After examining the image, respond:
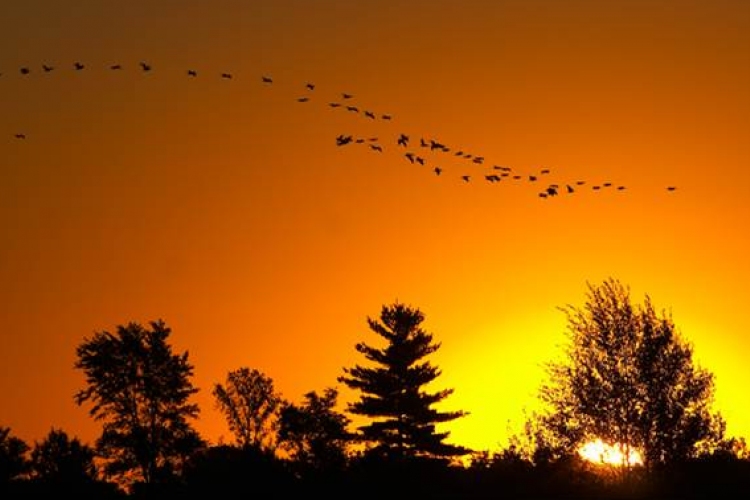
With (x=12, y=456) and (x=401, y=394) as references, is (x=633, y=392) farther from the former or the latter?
(x=12, y=456)

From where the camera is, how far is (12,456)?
90.2 metres

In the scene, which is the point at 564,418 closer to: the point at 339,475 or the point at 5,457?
the point at 339,475

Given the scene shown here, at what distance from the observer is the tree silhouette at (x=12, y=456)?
3378 inches

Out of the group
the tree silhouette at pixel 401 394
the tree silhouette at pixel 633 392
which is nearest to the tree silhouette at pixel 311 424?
the tree silhouette at pixel 401 394

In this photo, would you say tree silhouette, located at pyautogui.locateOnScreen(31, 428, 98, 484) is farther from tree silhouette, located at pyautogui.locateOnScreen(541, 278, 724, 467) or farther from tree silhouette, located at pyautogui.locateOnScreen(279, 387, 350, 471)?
tree silhouette, located at pyautogui.locateOnScreen(541, 278, 724, 467)

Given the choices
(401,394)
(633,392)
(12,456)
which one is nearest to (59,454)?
(12,456)

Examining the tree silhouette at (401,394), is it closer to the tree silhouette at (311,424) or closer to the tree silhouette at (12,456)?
the tree silhouette at (311,424)

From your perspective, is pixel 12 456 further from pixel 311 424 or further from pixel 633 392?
pixel 633 392

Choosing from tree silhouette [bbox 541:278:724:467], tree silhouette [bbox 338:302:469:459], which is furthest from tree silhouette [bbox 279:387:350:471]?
tree silhouette [bbox 541:278:724:467]

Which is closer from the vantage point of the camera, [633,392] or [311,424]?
[633,392]

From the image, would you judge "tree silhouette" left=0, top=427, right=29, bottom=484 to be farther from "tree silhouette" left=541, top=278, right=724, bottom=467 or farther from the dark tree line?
"tree silhouette" left=541, top=278, right=724, bottom=467

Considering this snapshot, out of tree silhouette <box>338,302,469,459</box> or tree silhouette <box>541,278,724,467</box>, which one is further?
tree silhouette <box>338,302,469,459</box>

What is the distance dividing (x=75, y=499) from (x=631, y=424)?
2260 centimetres

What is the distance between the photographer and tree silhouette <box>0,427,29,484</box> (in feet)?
282
